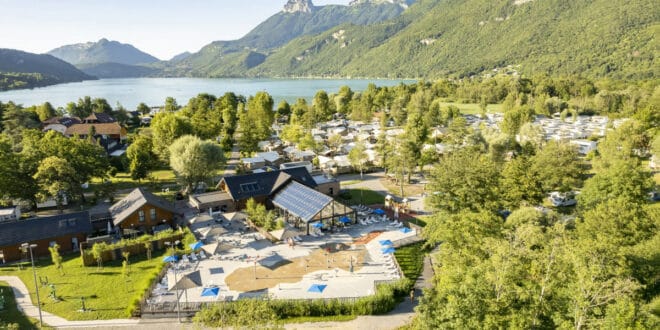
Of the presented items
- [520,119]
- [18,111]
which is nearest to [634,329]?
[520,119]

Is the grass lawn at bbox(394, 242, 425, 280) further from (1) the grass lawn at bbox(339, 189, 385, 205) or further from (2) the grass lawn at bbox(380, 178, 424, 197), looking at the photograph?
(2) the grass lawn at bbox(380, 178, 424, 197)

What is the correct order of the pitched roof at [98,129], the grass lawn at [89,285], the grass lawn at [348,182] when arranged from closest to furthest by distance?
1. the grass lawn at [89,285]
2. the grass lawn at [348,182]
3. the pitched roof at [98,129]

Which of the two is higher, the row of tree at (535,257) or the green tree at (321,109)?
the green tree at (321,109)

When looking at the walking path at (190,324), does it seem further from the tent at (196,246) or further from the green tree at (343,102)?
the green tree at (343,102)

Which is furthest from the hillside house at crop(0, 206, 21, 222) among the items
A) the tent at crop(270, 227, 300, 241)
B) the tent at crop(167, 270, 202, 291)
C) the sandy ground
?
the tent at crop(270, 227, 300, 241)

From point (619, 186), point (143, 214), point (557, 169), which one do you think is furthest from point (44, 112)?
point (619, 186)

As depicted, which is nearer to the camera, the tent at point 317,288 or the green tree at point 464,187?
the tent at point 317,288

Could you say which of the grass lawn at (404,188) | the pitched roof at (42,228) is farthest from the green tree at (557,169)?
the pitched roof at (42,228)
